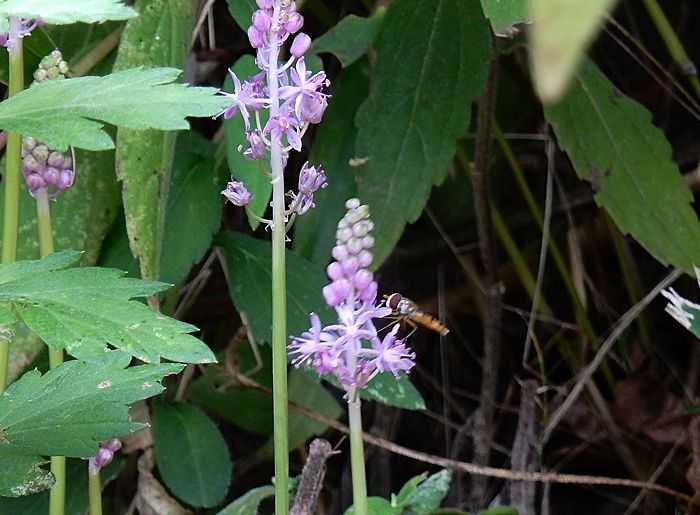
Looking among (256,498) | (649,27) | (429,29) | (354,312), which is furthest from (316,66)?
(649,27)

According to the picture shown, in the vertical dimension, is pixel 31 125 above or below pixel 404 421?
above

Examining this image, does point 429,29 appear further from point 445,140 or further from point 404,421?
point 404,421

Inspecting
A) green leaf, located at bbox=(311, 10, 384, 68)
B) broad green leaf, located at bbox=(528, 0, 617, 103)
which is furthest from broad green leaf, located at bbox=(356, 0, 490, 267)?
broad green leaf, located at bbox=(528, 0, 617, 103)

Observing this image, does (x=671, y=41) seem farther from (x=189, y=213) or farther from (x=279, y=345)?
(x=279, y=345)

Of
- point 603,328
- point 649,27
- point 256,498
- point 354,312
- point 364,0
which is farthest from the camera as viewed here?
point 649,27

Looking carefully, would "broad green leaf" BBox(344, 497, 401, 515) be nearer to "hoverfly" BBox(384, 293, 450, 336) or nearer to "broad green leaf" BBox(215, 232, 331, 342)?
"hoverfly" BBox(384, 293, 450, 336)
